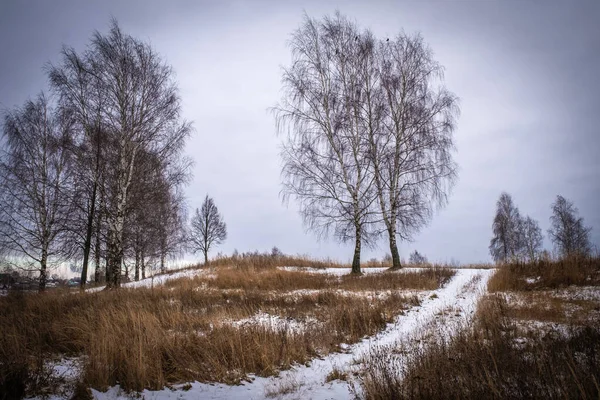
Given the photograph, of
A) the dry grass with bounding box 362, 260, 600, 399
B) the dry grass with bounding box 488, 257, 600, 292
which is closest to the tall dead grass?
the dry grass with bounding box 362, 260, 600, 399

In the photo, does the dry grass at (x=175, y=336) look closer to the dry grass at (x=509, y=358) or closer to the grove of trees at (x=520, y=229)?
the dry grass at (x=509, y=358)

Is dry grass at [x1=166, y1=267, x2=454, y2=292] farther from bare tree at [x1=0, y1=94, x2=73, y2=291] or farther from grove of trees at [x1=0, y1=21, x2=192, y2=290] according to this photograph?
bare tree at [x1=0, y1=94, x2=73, y2=291]

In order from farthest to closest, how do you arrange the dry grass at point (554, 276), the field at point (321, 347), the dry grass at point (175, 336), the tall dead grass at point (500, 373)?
the dry grass at point (554, 276) < the dry grass at point (175, 336) < the field at point (321, 347) < the tall dead grass at point (500, 373)

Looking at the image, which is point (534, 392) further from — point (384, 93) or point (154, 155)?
point (384, 93)

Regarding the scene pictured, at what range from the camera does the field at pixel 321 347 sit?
9.26 feet

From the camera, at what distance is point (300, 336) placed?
15.7 ft

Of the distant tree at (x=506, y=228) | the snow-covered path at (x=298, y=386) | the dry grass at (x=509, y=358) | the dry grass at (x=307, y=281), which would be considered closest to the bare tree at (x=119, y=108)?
the dry grass at (x=307, y=281)

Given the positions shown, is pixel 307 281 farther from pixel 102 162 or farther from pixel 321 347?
pixel 102 162

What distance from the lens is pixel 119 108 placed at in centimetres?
1130

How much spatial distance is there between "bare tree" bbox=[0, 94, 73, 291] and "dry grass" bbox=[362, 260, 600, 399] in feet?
44.7

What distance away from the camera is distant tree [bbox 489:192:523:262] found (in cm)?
2686

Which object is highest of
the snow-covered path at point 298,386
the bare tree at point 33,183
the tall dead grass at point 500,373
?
the bare tree at point 33,183

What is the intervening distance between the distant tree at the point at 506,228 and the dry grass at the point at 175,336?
25.4m

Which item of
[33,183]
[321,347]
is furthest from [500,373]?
[33,183]
